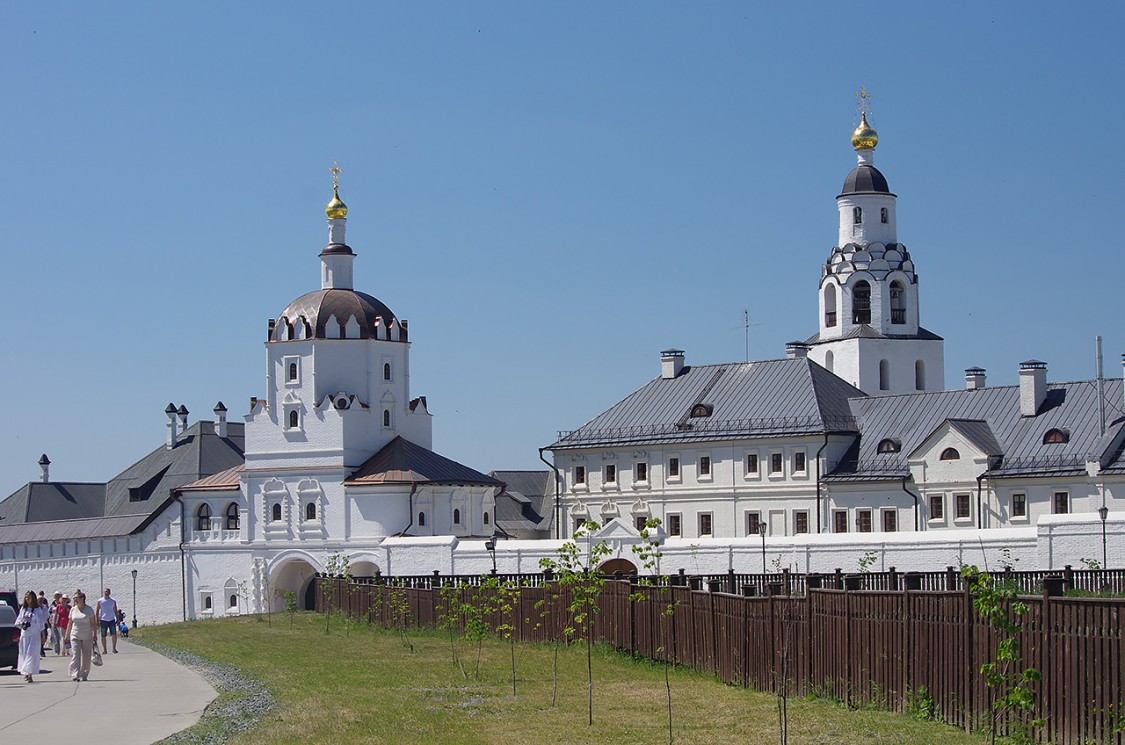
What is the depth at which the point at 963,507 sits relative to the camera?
54812 millimetres

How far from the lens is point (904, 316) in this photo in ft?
242

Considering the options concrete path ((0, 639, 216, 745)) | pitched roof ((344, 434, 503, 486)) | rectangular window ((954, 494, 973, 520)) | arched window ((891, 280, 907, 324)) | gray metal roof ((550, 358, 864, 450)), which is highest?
arched window ((891, 280, 907, 324))

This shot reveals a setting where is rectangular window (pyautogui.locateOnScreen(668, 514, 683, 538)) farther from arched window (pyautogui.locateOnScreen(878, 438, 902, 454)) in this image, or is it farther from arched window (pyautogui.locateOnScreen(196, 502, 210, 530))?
arched window (pyautogui.locateOnScreen(196, 502, 210, 530))

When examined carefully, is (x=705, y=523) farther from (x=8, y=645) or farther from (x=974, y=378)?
(x=8, y=645)

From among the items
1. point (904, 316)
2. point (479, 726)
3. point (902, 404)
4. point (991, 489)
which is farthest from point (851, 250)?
point (479, 726)

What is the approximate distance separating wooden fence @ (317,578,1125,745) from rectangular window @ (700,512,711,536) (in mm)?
33582

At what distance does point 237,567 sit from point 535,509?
25245 mm

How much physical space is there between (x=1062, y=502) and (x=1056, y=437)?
232cm

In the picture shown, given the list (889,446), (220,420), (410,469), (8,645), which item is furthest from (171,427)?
(8,645)

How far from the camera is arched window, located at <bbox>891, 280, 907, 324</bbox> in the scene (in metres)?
73.6

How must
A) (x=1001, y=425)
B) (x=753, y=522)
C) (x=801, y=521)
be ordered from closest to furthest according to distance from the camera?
(x=1001, y=425) → (x=801, y=521) → (x=753, y=522)

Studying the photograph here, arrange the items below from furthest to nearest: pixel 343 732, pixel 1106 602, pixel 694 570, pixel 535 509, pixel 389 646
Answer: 1. pixel 535 509
2. pixel 694 570
3. pixel 389 646
4. pixel 343 732
5. pixel 1106 602

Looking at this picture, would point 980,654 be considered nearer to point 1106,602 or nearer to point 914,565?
point 1106,602

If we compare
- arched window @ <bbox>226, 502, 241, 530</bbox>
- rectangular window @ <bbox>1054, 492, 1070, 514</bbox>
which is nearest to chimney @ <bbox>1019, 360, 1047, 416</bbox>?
rectangular window @ <bbox>1054, 492, 1070, 514</bbox>
